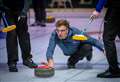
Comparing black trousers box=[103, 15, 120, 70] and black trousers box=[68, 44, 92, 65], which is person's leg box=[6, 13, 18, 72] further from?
black trousers box=[103, 15, 120, 70]

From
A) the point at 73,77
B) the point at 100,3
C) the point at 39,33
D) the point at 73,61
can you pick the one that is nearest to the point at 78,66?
the point at 73,61

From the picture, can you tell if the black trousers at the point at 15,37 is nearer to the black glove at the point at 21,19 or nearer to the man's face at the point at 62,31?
the black glove at the point at 21,19

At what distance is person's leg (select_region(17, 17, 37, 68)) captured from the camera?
22.4 ft

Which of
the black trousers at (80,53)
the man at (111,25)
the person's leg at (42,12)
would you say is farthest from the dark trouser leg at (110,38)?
the person's leg at (42,12)

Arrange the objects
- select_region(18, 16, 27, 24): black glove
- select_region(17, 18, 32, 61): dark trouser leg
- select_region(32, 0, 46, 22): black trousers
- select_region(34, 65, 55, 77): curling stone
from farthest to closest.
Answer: select_region(32, 0, 46, 22): black trousers, select_region(17, 18, 32, 61): dark trouser leg, select_region(18, 16, 27, 24): black glove, select_region(34, 65, 55, 77): curling stone

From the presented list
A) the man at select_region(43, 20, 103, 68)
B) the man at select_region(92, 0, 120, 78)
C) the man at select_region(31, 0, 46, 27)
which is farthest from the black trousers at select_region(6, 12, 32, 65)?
the man at select_region(31, 0, 46, 27)

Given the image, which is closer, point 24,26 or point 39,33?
point 24,26

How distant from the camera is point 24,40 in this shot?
22.8 feet

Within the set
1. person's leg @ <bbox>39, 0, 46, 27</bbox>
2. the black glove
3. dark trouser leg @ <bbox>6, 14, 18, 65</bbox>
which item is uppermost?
the black glove

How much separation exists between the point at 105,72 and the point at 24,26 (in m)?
1.38

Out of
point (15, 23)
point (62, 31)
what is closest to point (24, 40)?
point (15, 23)

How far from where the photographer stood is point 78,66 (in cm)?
725

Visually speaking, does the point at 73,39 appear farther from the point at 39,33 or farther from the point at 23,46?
the point at 39,33

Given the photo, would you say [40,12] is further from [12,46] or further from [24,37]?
[12,46]
